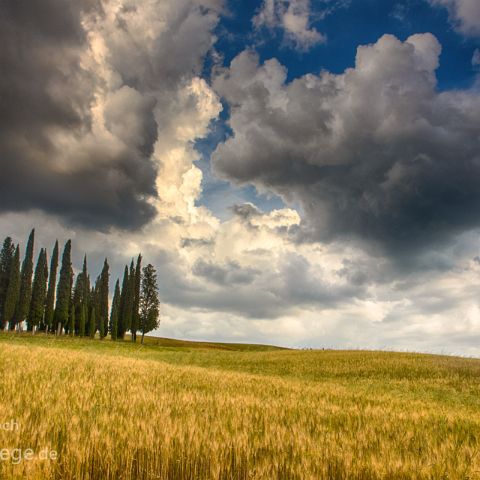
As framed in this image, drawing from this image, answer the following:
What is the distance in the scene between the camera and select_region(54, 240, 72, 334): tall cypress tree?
78.6m

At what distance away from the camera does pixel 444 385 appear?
2262cm

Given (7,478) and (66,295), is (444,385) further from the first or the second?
(66,295)

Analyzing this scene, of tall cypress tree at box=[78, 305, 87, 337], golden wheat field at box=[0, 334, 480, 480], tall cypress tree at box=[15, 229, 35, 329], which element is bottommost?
golden wheat field at box=[0, 334, 480, 480]

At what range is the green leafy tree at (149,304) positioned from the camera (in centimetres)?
8181

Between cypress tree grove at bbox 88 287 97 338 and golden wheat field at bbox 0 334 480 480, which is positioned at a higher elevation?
cypress tree grove at bbox 88 287 97 338

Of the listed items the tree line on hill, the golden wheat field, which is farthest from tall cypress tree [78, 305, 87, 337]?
the golden wheat field

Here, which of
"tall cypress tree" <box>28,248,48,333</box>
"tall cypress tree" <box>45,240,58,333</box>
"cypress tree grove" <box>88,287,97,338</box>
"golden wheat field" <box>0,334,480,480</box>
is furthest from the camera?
"cypress tree grove" <box>88,287,97,338</box>

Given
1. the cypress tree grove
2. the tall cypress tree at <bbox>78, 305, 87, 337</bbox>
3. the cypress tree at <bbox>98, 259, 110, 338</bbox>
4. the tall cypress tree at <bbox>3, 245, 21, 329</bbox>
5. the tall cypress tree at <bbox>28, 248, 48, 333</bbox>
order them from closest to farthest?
the tall cypress tree at <bbox>3, 245, 21, 329</bbox>, the tall cypress tree at <bbox>28, 248, 48, 333</bbox>, the tall cypress tree at <bbox>78, 305, 87, 337</bbox>, the cypress tree grove, the cypress tree at <bbox>98, 259, 110, 338</bbox>

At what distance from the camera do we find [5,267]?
76.0m

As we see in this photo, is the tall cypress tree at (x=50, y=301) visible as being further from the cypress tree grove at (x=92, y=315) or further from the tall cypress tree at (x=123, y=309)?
the tall cypress tree at (x=123, y=309)

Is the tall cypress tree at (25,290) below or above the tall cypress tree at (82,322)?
above

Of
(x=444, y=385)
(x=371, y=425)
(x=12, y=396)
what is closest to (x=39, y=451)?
(x=12, y=396)

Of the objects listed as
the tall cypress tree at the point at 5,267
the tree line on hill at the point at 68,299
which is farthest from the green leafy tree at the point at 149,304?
the tall cypress tree at the point at 5,267

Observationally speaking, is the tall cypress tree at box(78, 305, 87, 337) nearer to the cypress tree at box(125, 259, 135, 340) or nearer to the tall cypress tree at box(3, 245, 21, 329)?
the cypress tree at box(125, 259, 135, 340)
